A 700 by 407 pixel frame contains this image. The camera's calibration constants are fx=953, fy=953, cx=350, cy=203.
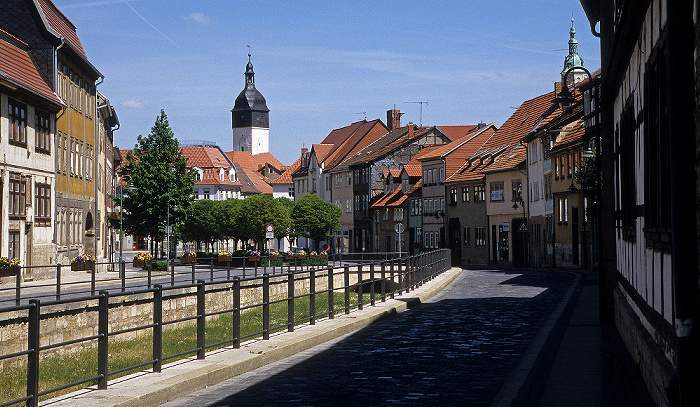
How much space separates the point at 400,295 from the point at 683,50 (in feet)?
73.4

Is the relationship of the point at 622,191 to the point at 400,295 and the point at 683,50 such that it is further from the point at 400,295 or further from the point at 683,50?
the point at 400,295

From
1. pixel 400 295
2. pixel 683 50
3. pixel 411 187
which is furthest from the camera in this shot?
pixel 411 187

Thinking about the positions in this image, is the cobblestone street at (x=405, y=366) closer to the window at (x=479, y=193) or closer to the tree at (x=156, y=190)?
the tree at (x=156, y=190)

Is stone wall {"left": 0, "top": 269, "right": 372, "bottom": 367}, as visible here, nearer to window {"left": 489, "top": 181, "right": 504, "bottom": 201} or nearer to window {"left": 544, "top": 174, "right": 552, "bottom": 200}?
window {"left": 544, "top": 174, "right": 552, "bottom": 200}

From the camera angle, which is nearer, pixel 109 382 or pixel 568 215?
pixel 109 382

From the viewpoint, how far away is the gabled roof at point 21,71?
37.1 meters

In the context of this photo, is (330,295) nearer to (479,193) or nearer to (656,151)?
(656,151)

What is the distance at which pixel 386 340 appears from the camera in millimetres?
17656

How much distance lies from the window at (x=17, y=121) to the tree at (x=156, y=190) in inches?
1236

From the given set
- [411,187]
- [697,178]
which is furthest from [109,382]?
[411,187]

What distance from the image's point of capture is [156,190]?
70688 millimetres

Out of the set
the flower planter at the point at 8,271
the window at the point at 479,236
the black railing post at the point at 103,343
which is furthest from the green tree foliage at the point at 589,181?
the black railing post at the point at 103,343

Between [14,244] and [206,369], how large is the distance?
28479 millimetres

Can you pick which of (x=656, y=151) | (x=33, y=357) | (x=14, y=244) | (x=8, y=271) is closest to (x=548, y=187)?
(x=14, y=244)
